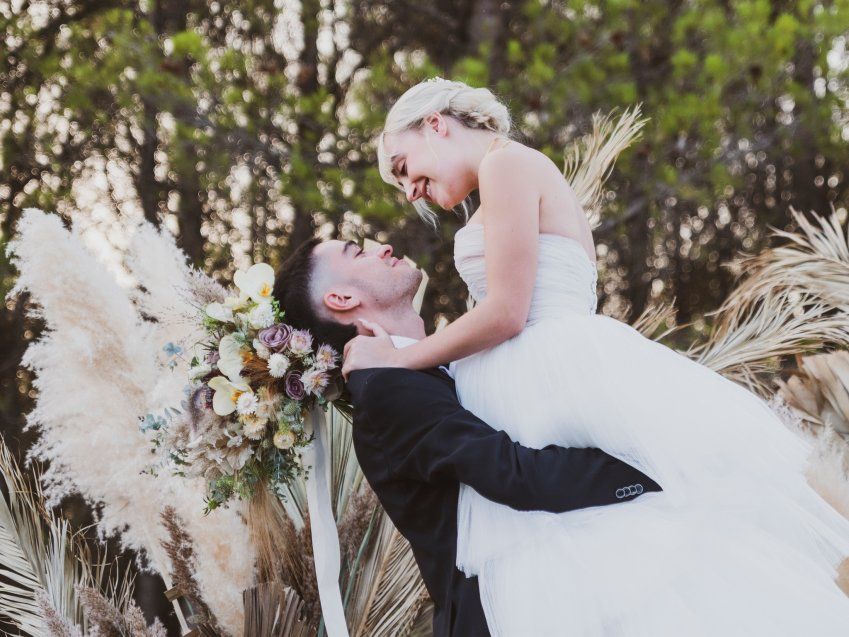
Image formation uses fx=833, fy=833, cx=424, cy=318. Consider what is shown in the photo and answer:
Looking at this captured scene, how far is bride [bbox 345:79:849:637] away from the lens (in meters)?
1.70

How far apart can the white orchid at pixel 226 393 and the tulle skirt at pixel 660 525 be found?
2.19 ft

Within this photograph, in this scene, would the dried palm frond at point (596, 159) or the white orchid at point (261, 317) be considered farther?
the dried palm frond at point (596, 159)

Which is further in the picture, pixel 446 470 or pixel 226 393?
pixel 226 393

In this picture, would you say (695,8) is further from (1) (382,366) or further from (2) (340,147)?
(1) (382,366)

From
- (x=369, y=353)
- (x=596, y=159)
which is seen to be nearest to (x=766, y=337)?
(x=596, y=159)

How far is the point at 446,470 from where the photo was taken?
1914 mm

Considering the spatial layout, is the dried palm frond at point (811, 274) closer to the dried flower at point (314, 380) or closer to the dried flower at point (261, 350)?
the dried flower at point (314, 380)

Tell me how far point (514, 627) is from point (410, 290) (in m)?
1.02

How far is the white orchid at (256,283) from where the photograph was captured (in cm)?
230

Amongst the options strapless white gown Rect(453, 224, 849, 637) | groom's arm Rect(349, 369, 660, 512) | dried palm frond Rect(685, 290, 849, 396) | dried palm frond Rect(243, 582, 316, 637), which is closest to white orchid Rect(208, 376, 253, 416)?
groom's arm Rect(349, 369, 660, 512)

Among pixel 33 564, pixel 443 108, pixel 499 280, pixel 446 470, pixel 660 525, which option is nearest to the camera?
pixel 660 525

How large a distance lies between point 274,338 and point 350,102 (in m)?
4.93

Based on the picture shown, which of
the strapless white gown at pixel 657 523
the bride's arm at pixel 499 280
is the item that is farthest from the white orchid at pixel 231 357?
the strapless white gown at pixel 657 523

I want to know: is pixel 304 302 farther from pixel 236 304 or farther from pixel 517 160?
pixel 517 160
